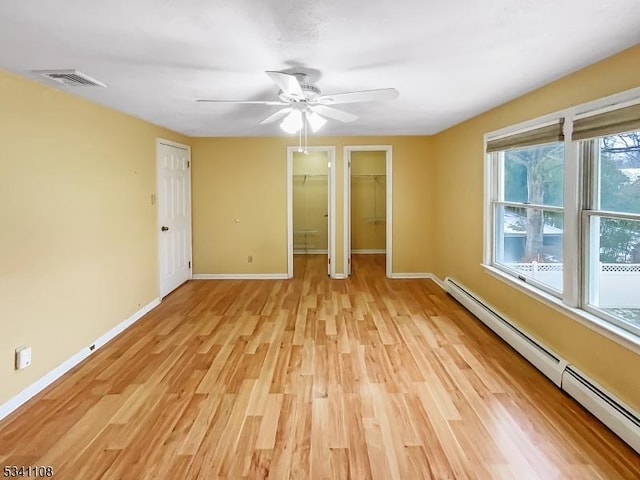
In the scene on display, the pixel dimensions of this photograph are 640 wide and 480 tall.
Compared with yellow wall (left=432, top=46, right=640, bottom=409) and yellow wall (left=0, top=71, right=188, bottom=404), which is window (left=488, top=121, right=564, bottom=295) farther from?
yellow wall (left=0, top=71, right=188, bottom=404)

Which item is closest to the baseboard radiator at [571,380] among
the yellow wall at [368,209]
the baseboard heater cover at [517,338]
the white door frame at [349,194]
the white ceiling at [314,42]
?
the baseboard heater cover at [517,338]

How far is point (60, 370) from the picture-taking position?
324 cm

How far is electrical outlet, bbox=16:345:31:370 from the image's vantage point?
2.79 m

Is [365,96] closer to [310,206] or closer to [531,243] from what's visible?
[531,243]

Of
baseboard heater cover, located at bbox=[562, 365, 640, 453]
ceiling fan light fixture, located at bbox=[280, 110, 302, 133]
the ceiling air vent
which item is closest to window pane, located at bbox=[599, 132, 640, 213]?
baseboard heater cover, located at bbox=[562, 365, 640, 453]

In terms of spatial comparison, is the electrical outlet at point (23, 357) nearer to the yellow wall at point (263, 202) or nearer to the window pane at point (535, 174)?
the yellow wall at point (263, 202)

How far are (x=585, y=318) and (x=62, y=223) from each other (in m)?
3.81

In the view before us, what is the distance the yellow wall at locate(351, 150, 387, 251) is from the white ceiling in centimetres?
525

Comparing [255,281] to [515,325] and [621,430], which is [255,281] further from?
[621,430]

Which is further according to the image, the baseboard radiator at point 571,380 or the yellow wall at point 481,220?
the yellow wall at point 481,220

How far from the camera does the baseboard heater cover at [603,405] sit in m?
2.27

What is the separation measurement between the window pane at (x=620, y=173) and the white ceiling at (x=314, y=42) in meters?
0.53

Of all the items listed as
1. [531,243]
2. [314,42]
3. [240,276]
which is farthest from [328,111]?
[240,276]

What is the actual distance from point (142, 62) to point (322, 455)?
252cm
